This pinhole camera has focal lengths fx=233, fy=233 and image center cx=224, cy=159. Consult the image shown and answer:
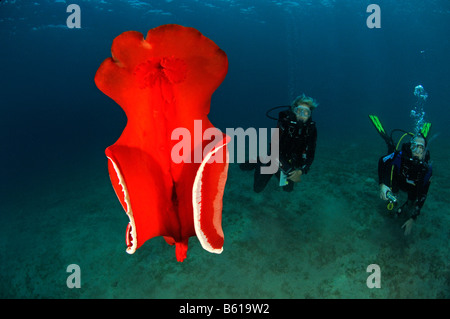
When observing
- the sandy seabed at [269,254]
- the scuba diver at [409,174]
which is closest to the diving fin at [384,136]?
the sandy seabed at [269,254]

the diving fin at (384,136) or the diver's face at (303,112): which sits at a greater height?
the diver's face at (303,112)

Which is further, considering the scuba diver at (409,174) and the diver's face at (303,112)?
the diver's face at (303,112)

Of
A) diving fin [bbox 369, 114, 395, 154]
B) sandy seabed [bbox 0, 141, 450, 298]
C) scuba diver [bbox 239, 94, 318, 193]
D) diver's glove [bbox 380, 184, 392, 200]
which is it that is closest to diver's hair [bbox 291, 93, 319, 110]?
scuba diver [bbox 239, 94, 318, 193]

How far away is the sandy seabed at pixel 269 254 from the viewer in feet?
12.2

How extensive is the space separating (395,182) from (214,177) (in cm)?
499

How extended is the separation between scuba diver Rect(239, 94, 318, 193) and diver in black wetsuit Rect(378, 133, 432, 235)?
1483 mm

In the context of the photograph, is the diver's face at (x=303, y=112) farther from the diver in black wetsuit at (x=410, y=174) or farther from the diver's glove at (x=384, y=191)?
the diver's glove at (x=384, y=191)

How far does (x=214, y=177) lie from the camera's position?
1.35 metres

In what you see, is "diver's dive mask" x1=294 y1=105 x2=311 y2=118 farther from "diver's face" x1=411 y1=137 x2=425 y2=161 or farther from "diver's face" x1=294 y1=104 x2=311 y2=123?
"diver's face" x1=411 y1=137 x2=425 y2=161

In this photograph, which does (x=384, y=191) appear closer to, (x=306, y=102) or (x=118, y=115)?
(x=306, y=102)

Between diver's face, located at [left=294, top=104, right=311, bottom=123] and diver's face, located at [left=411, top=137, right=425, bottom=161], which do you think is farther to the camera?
diver's face, located at [left=294, top=104, right=311, bottom=123]

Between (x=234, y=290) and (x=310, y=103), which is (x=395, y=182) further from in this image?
(x=234, y=290)

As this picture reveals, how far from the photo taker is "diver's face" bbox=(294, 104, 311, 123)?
4.60 metres

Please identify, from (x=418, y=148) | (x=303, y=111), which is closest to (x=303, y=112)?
(x=303, y=111)
